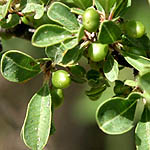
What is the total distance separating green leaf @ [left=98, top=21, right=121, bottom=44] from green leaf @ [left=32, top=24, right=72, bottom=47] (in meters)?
0.11

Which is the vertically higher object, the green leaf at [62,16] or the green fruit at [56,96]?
the green leaf at [62,16]

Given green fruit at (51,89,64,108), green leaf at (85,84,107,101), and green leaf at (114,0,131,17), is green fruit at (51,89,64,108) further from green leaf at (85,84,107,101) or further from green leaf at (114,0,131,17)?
green leaf at (114,0,131,17)

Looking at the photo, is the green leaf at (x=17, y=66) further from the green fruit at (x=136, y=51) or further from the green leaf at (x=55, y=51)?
the green fruit at (x=136, y=51)

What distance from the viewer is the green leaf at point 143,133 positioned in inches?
42.0

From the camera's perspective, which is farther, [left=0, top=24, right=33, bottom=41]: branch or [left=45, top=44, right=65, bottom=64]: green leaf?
[left=0, top=24, right=33, bottom=41]: branch

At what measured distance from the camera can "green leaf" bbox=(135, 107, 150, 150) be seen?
107 cm

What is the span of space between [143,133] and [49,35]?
1.27ft

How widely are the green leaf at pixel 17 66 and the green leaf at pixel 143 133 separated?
14.3 inches

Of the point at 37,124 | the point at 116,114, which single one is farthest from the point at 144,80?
the point at 37,124

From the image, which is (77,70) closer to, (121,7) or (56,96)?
(56,96)

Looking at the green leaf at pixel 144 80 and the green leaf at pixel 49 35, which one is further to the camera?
the green leaf at pixel 49 35

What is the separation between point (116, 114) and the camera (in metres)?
1.05

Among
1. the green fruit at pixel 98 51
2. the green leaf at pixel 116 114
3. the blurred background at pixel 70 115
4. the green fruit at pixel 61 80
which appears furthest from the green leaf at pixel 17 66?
the blurred background at pixel 70 115

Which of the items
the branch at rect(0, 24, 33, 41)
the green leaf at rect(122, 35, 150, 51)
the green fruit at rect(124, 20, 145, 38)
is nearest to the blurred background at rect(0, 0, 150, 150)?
the branch at rect(0, 24, 33, 41)
